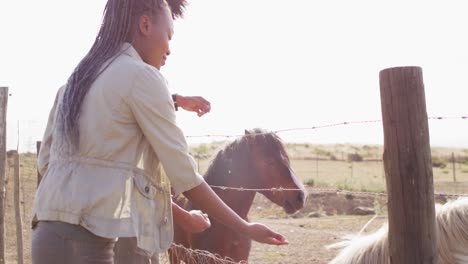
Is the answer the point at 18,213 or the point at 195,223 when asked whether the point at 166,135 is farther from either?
the point at 18,213

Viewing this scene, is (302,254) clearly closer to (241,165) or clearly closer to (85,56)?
(241,165)

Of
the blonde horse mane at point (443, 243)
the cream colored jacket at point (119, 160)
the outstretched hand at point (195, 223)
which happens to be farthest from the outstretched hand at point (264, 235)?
the blonde horse mane at point (443, 243)

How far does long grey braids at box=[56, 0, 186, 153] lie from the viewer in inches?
74.0

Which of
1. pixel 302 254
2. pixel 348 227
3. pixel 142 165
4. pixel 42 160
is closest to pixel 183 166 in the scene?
pixel 142 165

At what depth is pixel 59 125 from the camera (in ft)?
6.31

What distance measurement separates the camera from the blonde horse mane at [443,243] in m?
2.55

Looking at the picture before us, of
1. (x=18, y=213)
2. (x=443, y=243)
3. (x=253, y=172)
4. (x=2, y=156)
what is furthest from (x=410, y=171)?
(x=18, y=213)

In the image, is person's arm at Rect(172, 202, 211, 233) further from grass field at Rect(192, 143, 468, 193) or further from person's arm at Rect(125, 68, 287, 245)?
grass field at Rect(192, 143, 468, 193)

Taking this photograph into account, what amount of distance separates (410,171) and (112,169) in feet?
3.31

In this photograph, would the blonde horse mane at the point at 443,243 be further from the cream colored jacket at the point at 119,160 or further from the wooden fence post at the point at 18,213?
the wooden fence post at the point at 18,213

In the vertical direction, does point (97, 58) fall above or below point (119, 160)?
above

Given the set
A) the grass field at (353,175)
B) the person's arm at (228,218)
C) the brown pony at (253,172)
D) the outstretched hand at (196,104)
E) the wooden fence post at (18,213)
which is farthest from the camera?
the grass field at (353,175)

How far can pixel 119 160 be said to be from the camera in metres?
1.86

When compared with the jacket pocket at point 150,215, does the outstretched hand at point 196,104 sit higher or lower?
higher
